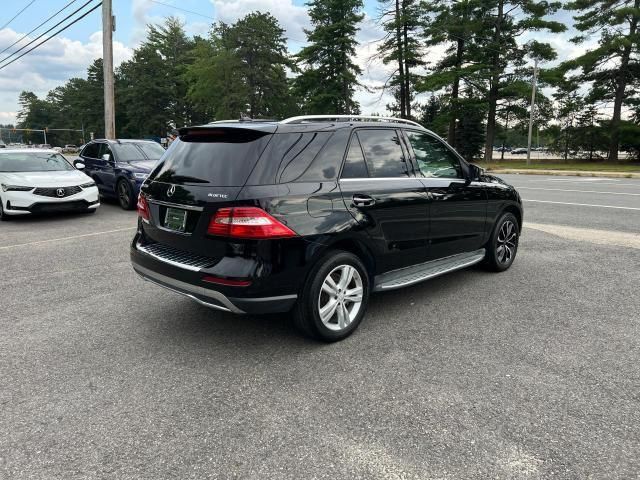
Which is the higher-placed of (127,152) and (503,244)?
(127,152)

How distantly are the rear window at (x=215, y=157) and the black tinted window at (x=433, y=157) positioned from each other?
1.73 meters

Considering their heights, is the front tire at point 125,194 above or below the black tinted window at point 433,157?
below

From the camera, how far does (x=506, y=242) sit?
577 cm

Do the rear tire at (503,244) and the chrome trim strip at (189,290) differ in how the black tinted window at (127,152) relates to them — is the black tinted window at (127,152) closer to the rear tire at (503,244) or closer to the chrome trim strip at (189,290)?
the chrome trim strip at (189,290)

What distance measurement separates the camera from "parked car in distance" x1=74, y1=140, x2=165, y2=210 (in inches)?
430

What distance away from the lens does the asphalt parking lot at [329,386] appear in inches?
94.2

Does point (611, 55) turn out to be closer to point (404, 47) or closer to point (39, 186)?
point (404, 47)

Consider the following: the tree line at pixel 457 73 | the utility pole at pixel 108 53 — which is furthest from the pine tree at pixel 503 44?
the utility pole at pixel 108 53

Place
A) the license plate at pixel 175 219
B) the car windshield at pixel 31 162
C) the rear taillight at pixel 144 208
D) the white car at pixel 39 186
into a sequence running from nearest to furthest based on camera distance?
the license plate at pixel 175 219
the rear taillight at pixel 144 208
the white car at pixel 39 186
the car windshield at pixel 31 162

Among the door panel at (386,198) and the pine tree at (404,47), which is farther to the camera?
the pine tree at (404,47)

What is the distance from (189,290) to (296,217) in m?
0.95

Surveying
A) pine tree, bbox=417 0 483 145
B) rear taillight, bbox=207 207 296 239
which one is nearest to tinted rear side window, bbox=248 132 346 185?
rear taillight, bbox=207 207 296 239

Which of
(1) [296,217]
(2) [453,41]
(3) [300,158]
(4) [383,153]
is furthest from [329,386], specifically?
(2) [453,41]

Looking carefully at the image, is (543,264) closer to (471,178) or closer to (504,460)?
(471,178)
